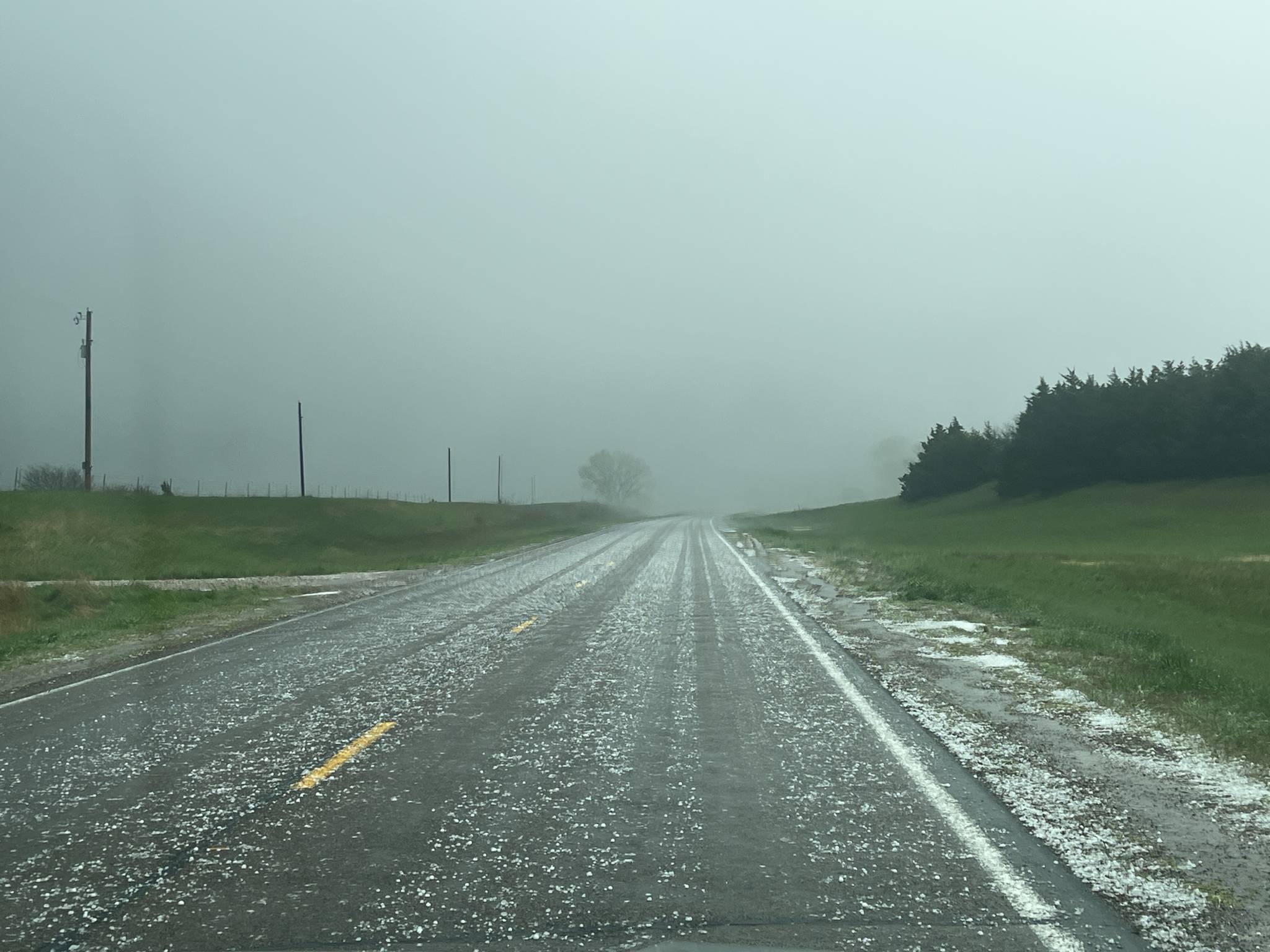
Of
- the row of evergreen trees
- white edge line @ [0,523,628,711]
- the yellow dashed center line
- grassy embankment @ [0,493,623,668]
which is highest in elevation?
the row of evergreen trees

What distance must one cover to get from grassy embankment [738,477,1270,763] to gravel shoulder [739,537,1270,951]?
61 cm

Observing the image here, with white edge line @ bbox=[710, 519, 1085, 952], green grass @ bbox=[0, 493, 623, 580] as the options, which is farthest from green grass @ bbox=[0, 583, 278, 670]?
white edge line @ bbox=[710, 519, 1085, 952]

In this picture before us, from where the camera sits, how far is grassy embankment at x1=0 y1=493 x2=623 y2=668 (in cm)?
1912

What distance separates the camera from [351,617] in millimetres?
18094

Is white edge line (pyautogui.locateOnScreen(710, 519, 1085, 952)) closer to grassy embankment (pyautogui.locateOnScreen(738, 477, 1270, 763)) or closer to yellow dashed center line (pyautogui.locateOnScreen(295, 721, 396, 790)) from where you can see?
grassy embankment (pyautogui.locateOnScreen(738, 477, 1270, 763))

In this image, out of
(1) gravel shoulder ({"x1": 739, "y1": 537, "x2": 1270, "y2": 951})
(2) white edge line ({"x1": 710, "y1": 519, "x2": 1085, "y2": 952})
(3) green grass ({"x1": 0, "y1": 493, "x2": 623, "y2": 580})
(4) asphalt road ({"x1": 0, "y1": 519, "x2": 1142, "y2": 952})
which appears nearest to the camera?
(2) white edge line ({"x1": 710, "y1": 519, "x2": 1085, "y2": 952})

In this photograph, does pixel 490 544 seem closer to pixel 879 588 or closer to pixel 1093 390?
pixel 879 588

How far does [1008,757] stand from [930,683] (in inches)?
137

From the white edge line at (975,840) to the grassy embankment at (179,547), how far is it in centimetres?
1179

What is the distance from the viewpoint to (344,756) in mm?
7305

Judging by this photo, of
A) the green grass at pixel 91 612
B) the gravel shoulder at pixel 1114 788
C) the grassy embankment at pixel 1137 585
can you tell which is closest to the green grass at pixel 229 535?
the green grass at pixel 91 612

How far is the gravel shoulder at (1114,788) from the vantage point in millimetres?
4531

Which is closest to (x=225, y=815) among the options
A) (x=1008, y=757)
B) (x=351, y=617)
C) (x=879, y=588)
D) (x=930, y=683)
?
(x=1008, y=757)

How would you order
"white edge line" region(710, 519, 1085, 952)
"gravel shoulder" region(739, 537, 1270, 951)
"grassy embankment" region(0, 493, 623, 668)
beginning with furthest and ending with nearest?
"grassy embankment" region(0, 493, 623, 668) < "gravel shoulder" region(739, 537, 1270, 951) < "white edge line" region(710, 519, 1085, 952)
